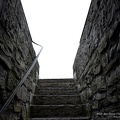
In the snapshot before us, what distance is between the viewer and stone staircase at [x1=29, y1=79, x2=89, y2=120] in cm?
237

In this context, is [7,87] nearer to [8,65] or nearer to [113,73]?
[8,65]

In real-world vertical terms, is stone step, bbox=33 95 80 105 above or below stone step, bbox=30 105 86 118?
above

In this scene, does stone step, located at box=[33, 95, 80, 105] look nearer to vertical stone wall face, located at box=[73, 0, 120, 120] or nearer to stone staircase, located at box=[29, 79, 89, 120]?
stone staircase, located at box=[29, 79, 89, 120]

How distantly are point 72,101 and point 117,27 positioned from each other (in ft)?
6.35

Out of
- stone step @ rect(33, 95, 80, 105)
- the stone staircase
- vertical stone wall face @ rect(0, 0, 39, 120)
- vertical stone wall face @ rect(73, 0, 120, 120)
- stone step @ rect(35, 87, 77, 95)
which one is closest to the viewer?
vertical stone wall face @ rect(73, 0, 120, 120)

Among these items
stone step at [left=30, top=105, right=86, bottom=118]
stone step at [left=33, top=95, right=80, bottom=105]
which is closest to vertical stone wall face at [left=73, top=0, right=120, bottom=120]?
stone step at [left=30, top=105, right=86, bottom=118]

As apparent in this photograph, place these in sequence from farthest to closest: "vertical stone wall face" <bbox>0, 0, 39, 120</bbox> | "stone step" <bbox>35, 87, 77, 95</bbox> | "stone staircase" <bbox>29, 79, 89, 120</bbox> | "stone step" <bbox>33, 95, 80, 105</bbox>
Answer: "stone step" <bbox>35, 87, 77, 95</bbox> < "stone step" <bbox>33, 95, 80, 105</bbox> < "stone staircase" <bbox>29, 79, 89, 120</bbox> < "vertical stone wall face" <bbox>0, 0, 39, 120</bbox>

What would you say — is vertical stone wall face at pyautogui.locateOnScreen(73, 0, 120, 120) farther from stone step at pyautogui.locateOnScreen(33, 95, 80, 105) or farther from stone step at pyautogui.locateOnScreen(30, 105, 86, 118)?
stone step at pyautogui.locateOnScreen(33, 95, 80, 105)

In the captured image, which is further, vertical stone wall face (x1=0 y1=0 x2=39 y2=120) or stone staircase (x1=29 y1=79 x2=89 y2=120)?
stone staircase (x1=29 y1=79 x2=89 y2=120)

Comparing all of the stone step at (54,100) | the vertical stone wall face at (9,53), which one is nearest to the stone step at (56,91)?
the stone step at (54,100)

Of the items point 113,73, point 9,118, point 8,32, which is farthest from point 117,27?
point 9,118

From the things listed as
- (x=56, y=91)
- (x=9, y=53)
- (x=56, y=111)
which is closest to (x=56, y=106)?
(x=56, y=111)

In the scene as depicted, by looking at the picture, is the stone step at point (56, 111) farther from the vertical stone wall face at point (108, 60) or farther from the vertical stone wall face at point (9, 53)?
the vertical stone wall face at point (108, 60)

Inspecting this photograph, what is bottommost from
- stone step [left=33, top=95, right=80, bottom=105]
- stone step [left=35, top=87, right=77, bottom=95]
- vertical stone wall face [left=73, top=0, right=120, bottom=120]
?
stone step [left=33, top=95, right=80, bottom=105]
